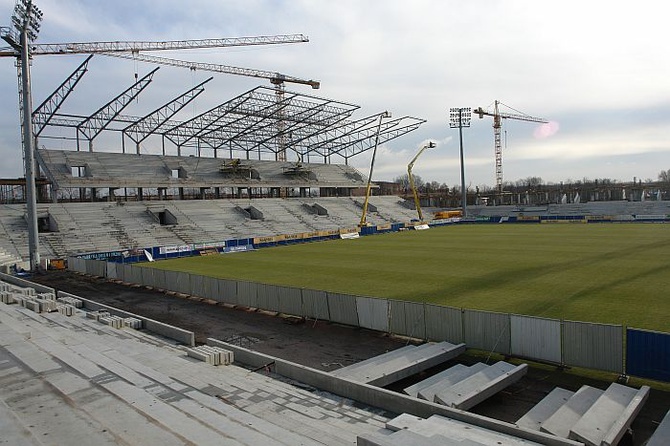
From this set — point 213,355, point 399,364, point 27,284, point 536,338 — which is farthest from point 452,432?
point 27,284

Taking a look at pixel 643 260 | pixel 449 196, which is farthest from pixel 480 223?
pixel 643 260

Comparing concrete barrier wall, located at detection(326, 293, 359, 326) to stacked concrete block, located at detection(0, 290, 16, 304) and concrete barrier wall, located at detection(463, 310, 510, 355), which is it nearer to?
concrete barrier wall, located at detection(463, 310, 510, 355)

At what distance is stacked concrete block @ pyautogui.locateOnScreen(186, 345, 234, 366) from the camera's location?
1197cm

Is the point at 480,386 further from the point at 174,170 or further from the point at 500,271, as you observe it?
the point at 174,170

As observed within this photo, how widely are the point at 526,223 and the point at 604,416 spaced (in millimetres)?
65184

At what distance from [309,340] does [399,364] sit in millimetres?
4880

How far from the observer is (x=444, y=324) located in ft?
48.2

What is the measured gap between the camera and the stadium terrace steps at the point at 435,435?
646cm

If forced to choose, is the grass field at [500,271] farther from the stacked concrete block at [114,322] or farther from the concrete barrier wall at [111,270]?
the stacked concrete block at [114,322]

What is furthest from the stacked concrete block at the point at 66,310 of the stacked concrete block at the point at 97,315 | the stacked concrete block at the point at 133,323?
the stacked concrete block at the point at 133,323

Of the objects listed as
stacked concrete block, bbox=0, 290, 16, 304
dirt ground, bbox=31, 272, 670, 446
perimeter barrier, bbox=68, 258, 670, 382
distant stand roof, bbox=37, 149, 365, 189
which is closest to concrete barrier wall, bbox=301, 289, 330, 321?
perimeter barrier, bbox=68, 258, 670, 382

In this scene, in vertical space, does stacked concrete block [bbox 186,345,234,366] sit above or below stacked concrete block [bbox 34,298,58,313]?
below

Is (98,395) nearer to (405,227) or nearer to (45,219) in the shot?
(45,219)

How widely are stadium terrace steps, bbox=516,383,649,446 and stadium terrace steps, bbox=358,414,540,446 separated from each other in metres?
1.49
